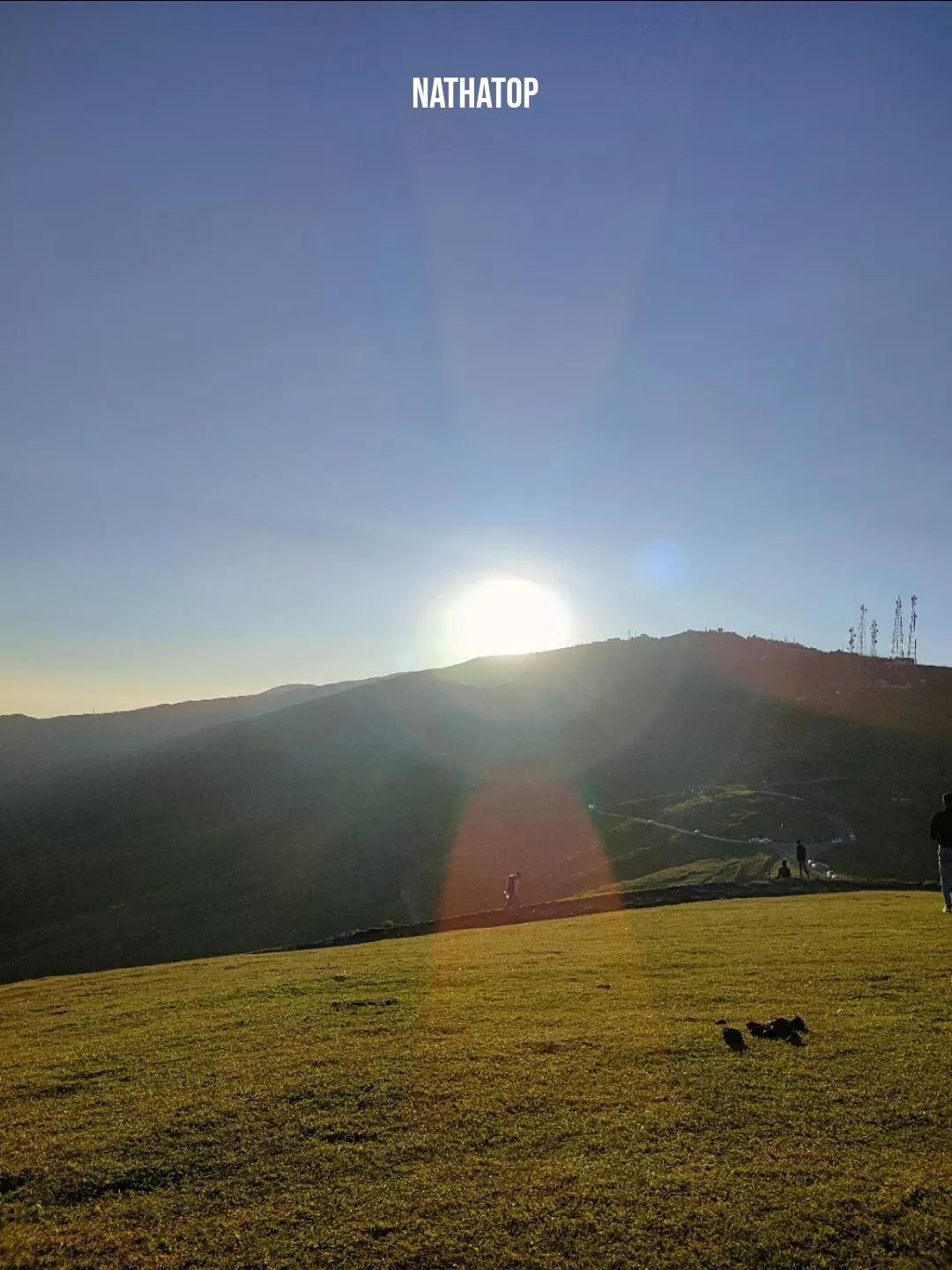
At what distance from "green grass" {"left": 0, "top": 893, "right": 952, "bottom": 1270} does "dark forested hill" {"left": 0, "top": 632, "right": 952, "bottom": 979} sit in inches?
2251

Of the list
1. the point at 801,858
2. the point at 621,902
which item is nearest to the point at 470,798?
the point at 801,858

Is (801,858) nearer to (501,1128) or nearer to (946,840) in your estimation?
(946,840)

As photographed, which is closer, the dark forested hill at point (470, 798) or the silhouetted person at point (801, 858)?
the silhouetted person at point (801, 858)

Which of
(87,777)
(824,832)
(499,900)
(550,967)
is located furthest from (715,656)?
(550,967)

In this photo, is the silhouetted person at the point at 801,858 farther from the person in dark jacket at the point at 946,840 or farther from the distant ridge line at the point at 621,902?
the person in dark jacket at the point at 946,840

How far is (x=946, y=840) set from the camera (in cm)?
2205

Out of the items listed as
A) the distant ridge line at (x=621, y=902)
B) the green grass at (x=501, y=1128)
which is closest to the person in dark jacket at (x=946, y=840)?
the green grass at (x=501, y=1128)

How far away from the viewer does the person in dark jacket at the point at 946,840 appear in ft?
71.5

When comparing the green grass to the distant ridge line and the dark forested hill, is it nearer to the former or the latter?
the distant ridge line

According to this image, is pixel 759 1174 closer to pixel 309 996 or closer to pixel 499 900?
pixel 309 996

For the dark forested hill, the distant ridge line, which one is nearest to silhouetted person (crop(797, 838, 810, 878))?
the distant ridge line

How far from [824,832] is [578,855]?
82.7 ft

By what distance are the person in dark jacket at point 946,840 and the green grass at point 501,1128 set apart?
18.1 feet

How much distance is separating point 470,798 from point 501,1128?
367ft
